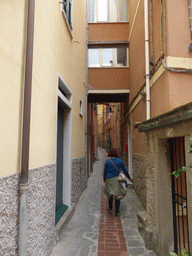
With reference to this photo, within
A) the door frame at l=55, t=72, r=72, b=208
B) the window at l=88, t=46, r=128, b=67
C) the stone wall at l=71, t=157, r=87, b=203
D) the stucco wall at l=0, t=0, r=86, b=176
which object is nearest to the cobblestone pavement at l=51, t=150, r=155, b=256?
the stone wall at l=71, t=157, r=87, b=203

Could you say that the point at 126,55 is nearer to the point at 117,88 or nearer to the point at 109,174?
the point at 117,88

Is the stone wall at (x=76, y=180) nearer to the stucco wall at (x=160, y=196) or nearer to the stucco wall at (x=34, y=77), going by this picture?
the stucco wall at (x=34, y=77)

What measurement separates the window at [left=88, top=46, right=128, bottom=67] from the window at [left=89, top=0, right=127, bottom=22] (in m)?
1.58

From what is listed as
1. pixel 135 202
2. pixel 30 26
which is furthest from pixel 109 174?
pixel 30 26

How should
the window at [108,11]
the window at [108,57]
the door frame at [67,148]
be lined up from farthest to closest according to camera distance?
the window at [108,11]
the window at [108,57]
the door frame at [67,148]

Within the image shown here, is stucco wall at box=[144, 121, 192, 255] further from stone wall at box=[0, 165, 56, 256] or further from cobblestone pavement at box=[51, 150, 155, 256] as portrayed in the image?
stone wall at box=[0, 165, 56, 256]

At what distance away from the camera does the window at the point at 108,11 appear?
383 inches

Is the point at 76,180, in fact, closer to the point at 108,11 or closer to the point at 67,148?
the point at 67,148

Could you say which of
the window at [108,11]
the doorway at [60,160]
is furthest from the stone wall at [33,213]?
the window at [108,11]

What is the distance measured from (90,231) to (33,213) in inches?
77.6

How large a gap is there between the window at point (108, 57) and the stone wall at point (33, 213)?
7.45 m

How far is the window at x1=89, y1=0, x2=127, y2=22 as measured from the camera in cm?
973

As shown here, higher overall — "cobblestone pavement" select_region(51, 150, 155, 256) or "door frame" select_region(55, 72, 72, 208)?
"door frame" select_region(55, 72, 72, 208)

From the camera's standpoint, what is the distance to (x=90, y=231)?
405 cm
